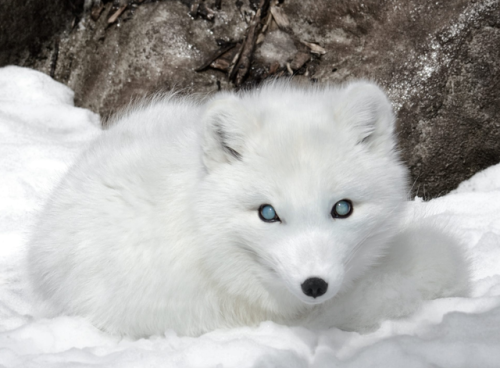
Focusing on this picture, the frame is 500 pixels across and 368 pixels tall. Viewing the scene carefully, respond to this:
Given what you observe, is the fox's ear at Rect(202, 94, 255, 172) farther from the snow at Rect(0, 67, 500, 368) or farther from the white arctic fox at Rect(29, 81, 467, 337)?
the snow at Rect(0, 67, 500, 368)

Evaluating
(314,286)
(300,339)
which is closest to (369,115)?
(314,286)

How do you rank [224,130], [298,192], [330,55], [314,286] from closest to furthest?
[314,286] → [298,192] → [224,130] → [330,55]

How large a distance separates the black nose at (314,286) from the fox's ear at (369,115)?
2.40ft

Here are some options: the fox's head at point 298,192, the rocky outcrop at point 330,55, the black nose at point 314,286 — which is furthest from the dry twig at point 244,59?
the black nose at point 314,286

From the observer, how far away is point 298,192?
2.50 metres

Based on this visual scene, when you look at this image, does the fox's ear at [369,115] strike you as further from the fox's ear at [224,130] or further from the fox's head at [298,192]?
the fox's ear at [224,130]

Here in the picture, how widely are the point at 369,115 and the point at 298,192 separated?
55cm

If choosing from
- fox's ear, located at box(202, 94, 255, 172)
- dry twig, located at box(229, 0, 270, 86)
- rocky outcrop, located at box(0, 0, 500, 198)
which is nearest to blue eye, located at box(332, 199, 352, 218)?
fox's ear, located at box(202, 94, 255, 172)

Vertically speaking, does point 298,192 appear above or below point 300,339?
above

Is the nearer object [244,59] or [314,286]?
[314,286]

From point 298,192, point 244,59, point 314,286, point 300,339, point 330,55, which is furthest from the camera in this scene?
point 244,59

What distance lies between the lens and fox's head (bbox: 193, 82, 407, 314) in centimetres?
250

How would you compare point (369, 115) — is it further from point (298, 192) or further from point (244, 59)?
point (244, 59)

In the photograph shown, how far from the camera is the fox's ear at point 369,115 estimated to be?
2682mm
